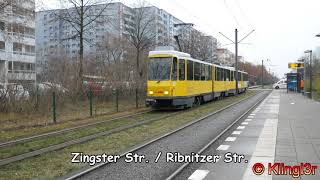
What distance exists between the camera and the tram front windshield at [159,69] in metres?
24.8

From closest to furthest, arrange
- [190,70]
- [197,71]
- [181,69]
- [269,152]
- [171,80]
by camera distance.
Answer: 1. [269,152]
2. [171,80]
3. [181,69]
4. [190,70]
5. [197,71]

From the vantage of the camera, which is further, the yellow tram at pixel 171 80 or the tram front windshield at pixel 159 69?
the tram front windshield at pixel 159 69

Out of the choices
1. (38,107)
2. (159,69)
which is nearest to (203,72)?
(159,69)

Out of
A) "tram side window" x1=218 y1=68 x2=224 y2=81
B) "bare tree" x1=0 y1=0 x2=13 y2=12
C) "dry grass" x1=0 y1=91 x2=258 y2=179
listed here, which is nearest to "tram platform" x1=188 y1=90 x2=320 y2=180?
"dry grass" x1=0 y1=91 x2=258 y2=179

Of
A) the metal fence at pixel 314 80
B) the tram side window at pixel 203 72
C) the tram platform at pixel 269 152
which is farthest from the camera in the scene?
the metal fence at pixel 314 80

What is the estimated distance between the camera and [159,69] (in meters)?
25.0

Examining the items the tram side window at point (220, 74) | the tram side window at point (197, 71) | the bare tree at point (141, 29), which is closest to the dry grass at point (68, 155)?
the tram side window at point (197, 71)

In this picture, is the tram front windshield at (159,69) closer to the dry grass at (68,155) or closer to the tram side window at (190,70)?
the tram side window at (190,70)

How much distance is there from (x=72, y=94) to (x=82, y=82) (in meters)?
2.51

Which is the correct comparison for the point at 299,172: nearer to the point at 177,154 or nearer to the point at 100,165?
the point at 177,154

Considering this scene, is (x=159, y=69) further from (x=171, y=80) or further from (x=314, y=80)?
(x=314, y=80)

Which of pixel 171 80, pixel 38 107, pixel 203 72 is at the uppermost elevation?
pixel 203 72

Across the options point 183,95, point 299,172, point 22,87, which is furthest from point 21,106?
point 299,172

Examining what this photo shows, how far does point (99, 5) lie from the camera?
36281 mm
